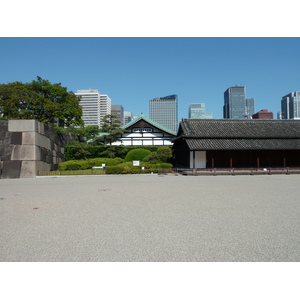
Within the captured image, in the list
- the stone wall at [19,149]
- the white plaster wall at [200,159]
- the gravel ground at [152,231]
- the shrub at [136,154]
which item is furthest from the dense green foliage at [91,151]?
the gravel ground at [152,231]

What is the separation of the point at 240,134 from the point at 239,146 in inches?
91.4

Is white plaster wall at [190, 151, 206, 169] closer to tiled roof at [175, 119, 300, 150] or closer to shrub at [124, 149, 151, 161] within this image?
tiled roof at [175, 119, 300, 150]

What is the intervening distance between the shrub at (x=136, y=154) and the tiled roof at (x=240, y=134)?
4.97 meters

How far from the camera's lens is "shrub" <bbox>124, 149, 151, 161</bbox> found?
33.9m

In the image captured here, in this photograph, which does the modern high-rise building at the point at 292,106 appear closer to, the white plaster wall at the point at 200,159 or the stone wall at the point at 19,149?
the white plaster wall at the point at 200,159

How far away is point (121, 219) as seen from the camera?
7383 mm

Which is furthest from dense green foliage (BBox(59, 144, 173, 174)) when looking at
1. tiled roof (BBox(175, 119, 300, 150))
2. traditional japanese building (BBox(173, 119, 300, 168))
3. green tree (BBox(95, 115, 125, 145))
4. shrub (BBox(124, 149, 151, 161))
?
tiled roof (BBox(175, 119, 300, 150))

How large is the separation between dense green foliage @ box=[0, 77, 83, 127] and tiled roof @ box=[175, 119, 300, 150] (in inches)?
633

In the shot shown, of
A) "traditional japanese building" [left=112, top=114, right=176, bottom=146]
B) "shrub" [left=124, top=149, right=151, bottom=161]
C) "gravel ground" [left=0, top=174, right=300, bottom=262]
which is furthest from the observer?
"traditional japanese building" [left=112, top=114, right=176, bottom=146]

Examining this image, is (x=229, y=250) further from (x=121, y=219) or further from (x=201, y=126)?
(x=201, y=126)

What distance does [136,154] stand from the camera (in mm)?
34188

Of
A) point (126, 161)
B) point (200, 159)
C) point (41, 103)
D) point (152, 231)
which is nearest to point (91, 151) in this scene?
point (126, 161)

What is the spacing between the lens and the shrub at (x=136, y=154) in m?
33.9

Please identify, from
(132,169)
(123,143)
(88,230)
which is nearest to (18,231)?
(88,230)
